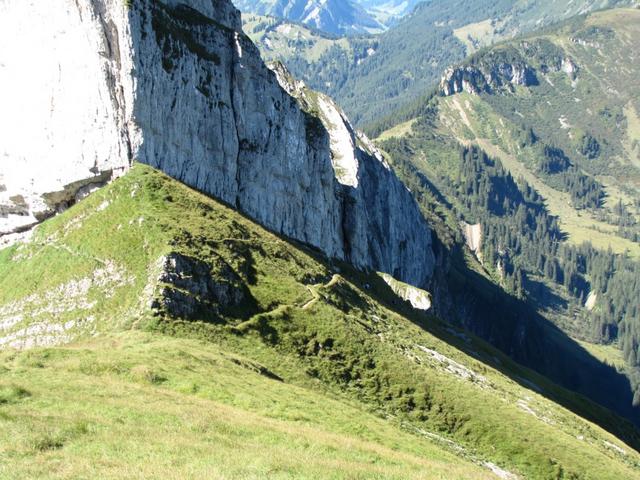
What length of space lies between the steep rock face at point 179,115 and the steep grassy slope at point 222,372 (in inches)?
242

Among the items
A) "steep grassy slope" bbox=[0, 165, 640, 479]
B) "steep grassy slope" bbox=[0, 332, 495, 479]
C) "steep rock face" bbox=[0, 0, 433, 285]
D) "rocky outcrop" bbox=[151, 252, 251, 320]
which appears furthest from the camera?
"steep rock face" bbox=[0, 0, 433, 285]

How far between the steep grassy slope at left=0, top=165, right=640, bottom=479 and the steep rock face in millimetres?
6154

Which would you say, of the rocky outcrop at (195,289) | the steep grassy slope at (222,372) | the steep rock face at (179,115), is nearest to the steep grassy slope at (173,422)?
the steep grassy slope at (222,372)

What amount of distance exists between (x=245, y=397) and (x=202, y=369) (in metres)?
5.01

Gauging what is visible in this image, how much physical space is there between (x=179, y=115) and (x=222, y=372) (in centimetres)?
4071

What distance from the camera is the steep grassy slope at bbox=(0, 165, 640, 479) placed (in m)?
27.8

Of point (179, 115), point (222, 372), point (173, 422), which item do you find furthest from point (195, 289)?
point (173, 422)

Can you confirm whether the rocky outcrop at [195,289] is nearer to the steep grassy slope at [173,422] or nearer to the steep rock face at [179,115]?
the steep grassy slope at [173,422]

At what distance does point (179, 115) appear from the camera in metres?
76.9

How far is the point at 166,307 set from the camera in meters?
56.1

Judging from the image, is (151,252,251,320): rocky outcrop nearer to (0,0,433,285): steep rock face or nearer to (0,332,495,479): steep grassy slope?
(0,332,495,479): steep grassy slope

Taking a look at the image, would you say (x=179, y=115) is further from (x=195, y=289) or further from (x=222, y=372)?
(x=222, y=372)

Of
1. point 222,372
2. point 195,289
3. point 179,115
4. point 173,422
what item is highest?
point 179,115

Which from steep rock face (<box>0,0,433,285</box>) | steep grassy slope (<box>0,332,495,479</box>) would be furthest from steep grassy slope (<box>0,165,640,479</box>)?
steep rock face (<box>0,0,433,285</box>)
